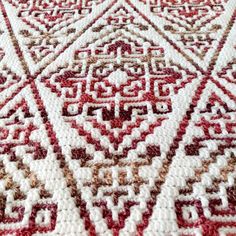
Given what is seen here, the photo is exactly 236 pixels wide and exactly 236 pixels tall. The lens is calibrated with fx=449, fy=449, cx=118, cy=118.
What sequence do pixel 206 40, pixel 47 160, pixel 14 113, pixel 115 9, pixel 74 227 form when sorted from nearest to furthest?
pixel 74 227, pixel 47 160, pixel 14 113, pixel 206 40, pixel 115 9

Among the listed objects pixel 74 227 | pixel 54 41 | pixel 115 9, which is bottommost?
pixel 74 227

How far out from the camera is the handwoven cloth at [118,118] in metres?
0.69

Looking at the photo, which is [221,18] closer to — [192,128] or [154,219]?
[192,128]

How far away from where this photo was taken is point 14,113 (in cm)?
89

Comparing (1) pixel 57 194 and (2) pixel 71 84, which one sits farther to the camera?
(2) pixel 71 84

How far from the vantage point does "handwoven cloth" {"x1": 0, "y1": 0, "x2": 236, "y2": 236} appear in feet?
2.26

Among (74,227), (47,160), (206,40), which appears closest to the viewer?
(74,227)

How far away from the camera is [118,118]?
2.88 feet

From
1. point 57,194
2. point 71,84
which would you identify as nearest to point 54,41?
point 71,84

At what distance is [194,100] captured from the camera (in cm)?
92

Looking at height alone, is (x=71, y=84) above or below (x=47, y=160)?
above

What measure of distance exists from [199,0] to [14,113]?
70 cm

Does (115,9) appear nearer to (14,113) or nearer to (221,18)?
(221,18)

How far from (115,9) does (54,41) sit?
9.2 inches
